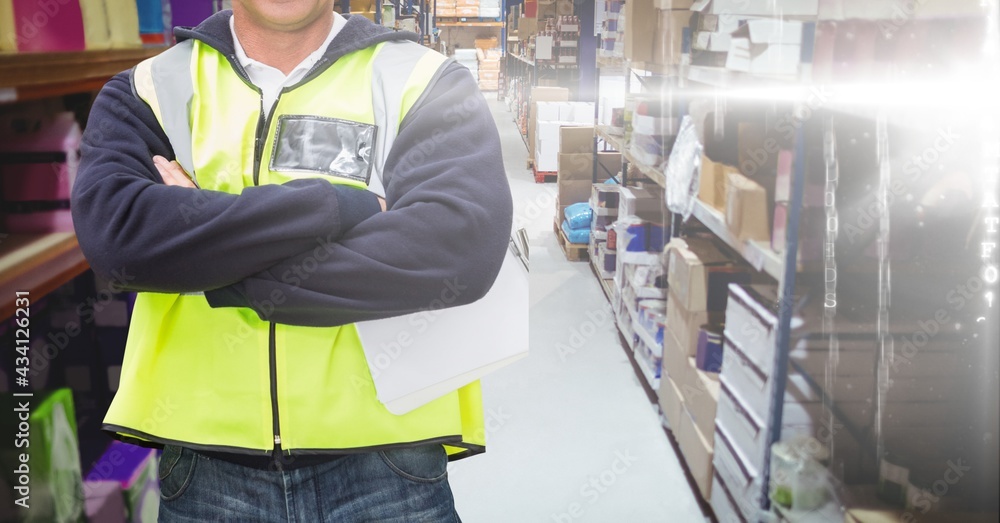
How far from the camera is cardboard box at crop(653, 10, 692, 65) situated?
10.3 ft

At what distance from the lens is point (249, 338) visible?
1.12 meters

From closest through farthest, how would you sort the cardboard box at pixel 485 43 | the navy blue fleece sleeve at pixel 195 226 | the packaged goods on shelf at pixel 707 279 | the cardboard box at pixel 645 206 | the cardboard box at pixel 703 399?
the navy blue fleece sleeve at pixel 195 226, the cardboard box at pixel 703 399, the packaged goods on shelf at pixel 707 279, the cardboard box at pixel 645 206, the cardboard box at pixel 485 43

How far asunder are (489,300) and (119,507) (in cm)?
114

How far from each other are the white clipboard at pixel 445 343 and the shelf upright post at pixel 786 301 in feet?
3.24

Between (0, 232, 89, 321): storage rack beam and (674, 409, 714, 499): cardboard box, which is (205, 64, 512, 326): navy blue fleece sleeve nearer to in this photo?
(0, 232, 89, 321): storage rack beam

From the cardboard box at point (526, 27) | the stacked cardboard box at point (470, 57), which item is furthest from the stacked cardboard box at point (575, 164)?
the stacked cardboard box at point (470, 57)

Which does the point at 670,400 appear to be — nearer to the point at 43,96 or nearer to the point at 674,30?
the point at 674,30

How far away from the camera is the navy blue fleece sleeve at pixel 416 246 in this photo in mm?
1055

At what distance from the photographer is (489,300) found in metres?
1.16

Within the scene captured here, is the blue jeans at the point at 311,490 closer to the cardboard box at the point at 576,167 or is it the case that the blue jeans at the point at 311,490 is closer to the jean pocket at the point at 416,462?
the jean pocket at the point at 416,462

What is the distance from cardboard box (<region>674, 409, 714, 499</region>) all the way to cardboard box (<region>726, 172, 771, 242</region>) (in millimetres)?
757

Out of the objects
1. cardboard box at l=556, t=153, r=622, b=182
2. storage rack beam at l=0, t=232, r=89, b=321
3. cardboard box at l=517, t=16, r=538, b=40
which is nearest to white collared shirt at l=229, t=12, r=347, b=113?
storage rack beam at l=0, t=232, r=89, b=321

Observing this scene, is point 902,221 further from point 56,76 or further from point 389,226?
point 56,76

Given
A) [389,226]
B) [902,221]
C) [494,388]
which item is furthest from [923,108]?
[494,388]
